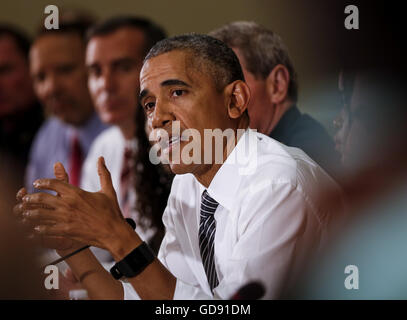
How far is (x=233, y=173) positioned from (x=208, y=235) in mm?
152

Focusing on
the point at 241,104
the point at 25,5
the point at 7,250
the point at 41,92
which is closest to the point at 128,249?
the point at 241,104

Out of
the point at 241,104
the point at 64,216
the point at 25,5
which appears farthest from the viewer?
the point at 25,5

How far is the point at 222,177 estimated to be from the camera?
1.15 meters

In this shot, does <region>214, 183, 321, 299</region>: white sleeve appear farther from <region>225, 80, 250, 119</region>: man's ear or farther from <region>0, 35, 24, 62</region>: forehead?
<region>0, 35, 24, 62</region>: forehead

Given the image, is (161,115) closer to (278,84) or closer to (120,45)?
(278,84)

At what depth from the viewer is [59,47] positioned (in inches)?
80.6

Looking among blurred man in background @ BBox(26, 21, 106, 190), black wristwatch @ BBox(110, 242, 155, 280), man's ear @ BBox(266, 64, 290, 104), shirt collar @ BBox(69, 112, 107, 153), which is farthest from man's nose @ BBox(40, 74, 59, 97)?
black wristwatch @ BBox(110, 242, 155, 280)

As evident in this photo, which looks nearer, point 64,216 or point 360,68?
point 64,216

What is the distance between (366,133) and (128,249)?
685 millimetres

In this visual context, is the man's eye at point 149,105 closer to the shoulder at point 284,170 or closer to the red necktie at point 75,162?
the shoulder at point 284,170

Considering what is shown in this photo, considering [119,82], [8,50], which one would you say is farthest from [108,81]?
[8,50]

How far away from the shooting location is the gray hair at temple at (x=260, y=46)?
54.1 inches
